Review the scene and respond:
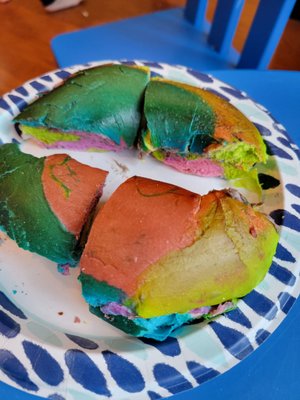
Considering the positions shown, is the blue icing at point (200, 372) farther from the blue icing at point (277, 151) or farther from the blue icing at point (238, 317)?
the blue icing at point (277, 151)

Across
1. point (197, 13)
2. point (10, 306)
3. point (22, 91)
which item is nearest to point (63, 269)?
point (10, 306)

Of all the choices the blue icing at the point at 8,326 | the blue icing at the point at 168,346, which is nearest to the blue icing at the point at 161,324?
the blue icing at the point at 168,346

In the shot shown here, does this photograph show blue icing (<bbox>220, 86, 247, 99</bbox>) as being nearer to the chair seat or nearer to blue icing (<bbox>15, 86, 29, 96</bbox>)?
the chair seat

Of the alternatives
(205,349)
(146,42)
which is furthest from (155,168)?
(146,42)

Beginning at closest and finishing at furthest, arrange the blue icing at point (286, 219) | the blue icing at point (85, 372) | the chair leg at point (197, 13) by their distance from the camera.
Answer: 1. the blue icing at point (85, 372)
2. the blue icing at point (286, 219)
3. the chair leg at point (197, 13)

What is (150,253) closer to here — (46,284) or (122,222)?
(122,222)

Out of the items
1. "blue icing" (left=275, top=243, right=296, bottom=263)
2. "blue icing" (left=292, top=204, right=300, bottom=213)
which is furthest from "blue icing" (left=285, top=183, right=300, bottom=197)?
"blue icing" (left=275, top=243, right=296, bottom=263)
